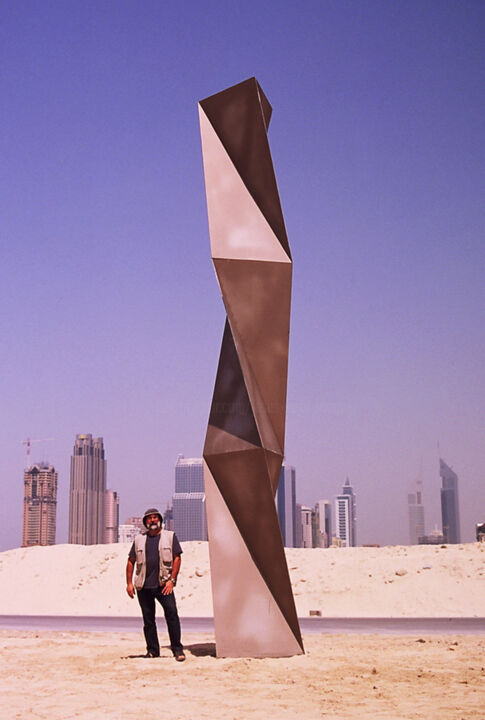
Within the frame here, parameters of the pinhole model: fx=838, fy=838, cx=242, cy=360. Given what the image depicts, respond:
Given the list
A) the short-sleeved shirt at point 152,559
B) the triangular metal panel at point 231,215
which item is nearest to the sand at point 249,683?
the short-sleeved shirt at point 152,559

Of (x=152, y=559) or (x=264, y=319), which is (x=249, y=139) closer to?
(x=264, y=319)

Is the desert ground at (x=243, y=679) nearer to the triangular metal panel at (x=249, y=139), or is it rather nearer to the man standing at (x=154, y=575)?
the man standing at (x=154, y=575)

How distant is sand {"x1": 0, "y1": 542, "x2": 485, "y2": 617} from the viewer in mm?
20558

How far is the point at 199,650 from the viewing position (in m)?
9.91

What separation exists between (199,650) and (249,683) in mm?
2859

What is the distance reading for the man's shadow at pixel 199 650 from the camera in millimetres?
9182

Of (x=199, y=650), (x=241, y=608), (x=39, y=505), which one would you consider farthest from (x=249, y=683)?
(x=39, y=505)

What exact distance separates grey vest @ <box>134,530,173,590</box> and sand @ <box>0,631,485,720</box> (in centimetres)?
83

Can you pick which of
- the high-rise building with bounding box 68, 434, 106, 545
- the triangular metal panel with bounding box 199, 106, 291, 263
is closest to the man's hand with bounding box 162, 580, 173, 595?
the triangular metal panel with bounding box 199, 106, 291, 263

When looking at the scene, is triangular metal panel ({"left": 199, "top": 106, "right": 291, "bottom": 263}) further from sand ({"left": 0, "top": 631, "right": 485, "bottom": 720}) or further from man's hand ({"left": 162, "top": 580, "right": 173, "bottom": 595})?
sand ({"left": 0, "top": 631, "right": 485, "bottom": 720})

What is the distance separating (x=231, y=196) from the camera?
32.6 ft

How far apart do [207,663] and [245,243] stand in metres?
4.63

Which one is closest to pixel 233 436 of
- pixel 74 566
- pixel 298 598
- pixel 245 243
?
pixel 245 243

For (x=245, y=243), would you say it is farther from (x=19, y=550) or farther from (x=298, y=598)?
(x=19, y=550)
